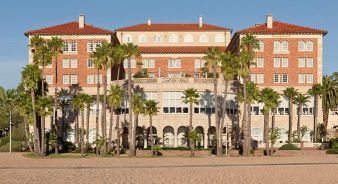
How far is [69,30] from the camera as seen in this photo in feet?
358

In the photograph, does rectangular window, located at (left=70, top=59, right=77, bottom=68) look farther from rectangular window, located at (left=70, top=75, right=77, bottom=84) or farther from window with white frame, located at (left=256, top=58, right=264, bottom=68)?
window with white frame, located at (left=256, top=58, right=264, bottom=68)

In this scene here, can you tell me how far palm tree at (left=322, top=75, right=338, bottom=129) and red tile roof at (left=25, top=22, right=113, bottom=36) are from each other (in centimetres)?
3836

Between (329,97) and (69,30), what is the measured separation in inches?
1837

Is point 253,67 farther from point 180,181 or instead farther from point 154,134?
point 180,181

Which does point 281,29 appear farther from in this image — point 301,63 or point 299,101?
point 299,101

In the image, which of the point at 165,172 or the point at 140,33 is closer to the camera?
the point at 165,172

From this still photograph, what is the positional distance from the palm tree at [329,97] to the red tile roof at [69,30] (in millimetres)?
38362

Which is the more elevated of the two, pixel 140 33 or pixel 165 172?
pixel 140 33

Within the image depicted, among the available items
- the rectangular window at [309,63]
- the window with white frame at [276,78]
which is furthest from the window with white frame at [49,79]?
the rectangular window at [309,63]

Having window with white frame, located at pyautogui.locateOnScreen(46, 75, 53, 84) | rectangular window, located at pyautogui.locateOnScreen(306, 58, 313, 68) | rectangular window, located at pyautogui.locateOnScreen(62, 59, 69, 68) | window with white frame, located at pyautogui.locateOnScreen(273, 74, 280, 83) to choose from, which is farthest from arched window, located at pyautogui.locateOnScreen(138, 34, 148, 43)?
rectangular window, located at pyautogui.locateOnScreen(306, 58, 313, 68)

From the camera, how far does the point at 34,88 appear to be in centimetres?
7731

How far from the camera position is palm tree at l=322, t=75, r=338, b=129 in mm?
104562

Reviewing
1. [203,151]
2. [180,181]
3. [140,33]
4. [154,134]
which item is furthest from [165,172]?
[140,33]

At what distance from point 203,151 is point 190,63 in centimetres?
4713
